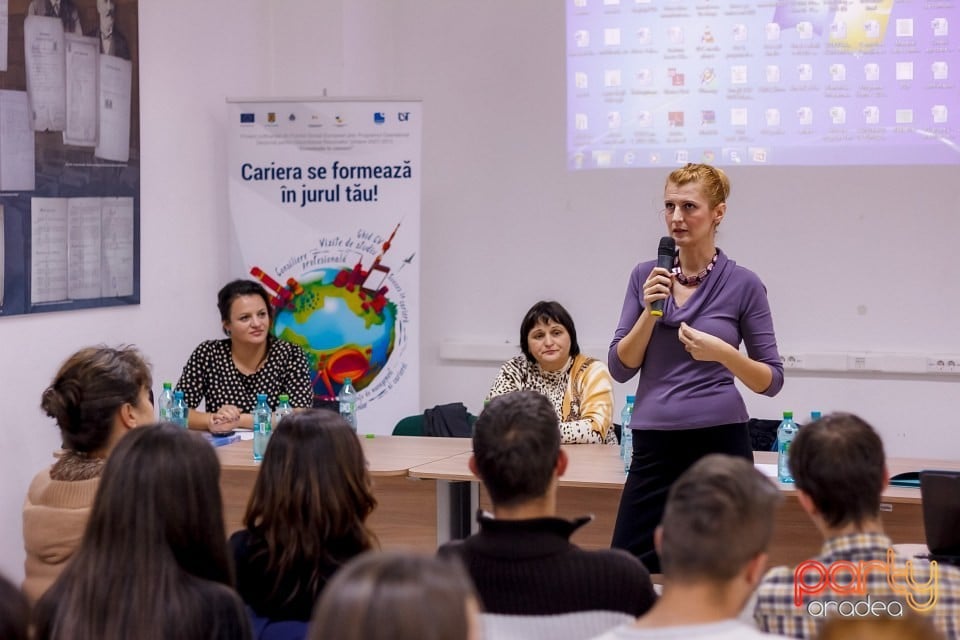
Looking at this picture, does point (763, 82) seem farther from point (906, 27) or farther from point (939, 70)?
point (939, 70)

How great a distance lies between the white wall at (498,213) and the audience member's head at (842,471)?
11.8 ft

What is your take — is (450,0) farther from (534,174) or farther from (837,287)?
(837,287)

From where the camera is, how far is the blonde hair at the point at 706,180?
2.95 metres

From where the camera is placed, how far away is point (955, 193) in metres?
5.31

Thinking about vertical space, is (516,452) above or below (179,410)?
above

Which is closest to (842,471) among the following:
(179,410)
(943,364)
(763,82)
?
(179,410)

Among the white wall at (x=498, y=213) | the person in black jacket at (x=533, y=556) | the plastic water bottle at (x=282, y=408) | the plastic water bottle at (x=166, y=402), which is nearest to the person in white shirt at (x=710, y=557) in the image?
the person in black jacket at (x=533, y=556)

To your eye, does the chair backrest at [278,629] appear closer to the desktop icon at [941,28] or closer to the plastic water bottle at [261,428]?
the plastic water bottle at [261,428]

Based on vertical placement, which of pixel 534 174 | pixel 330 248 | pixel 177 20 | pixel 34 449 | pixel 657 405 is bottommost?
pixel 34 449

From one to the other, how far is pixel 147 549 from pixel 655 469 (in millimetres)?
1543

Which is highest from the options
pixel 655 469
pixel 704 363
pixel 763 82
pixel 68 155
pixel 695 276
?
pixel 763 82

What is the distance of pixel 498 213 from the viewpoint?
6039 millimetres

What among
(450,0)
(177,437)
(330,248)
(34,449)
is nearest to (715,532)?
(177,437)

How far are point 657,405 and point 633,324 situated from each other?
0.26m
